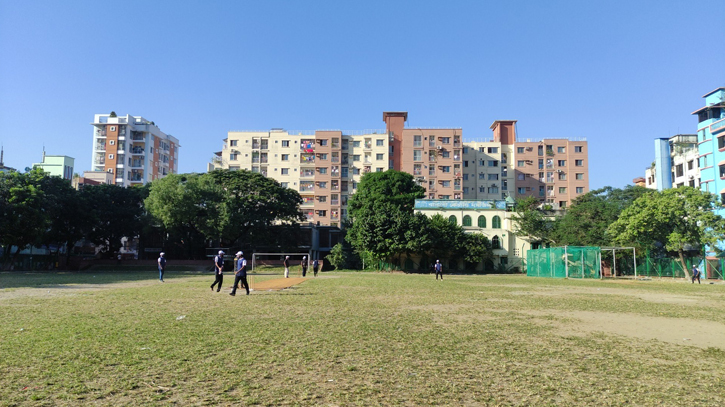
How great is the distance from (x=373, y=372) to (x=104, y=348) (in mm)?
4846

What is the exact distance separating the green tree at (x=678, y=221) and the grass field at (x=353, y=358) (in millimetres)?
33667

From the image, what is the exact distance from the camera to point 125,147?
103 meters

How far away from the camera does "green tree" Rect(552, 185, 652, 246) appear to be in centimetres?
5903

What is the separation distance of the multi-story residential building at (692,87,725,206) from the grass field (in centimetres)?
5235

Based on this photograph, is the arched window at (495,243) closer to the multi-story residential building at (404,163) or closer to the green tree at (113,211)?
the multi-story residential building at (404,163)

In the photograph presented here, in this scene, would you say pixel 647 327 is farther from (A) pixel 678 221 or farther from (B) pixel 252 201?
(B) pixel 252 201

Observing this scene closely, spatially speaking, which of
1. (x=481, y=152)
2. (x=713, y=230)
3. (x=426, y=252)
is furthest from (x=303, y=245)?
(x=713, y=230)

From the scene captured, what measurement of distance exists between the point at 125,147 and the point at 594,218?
89.1 m

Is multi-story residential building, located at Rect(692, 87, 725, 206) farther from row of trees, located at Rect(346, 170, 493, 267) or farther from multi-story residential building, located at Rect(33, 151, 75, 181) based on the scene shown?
multi-story residential building, located at Rect(33, 151, 75, 181)

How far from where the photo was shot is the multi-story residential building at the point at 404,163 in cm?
9596

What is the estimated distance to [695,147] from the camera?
73.2 m

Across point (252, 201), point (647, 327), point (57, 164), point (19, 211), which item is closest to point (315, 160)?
point (252, 201)

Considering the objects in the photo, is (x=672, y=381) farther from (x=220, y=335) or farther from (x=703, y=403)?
(x=220, y=335)

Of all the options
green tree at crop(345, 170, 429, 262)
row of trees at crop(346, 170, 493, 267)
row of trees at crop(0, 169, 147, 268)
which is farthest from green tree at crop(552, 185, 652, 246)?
row of trees at crop(0, 169, 147, 268)
